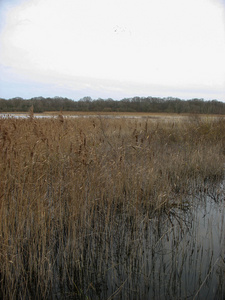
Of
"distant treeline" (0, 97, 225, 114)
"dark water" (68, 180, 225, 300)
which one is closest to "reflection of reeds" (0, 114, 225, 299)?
"dark water" (68, 180, 225, 300)

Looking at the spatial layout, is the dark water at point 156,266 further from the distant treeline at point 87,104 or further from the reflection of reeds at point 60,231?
the distant treeline at point 87,104

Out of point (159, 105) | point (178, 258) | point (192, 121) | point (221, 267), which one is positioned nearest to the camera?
point (221, 267)

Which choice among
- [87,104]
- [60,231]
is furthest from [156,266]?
[87,104]

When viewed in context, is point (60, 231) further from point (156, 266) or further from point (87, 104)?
point (87, 104)

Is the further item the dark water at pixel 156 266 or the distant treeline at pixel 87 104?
the distant treeline at pixel 87 104

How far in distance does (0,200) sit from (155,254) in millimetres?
1753

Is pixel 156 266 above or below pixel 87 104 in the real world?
below

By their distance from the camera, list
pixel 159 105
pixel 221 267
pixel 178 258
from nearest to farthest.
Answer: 1. pixel 221 267
2. pixel 178 258
3. pixel 159 105

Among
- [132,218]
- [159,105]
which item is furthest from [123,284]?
[159,105]

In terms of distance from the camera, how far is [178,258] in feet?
8.79

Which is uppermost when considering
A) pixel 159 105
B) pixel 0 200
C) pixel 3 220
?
pixel 159 105

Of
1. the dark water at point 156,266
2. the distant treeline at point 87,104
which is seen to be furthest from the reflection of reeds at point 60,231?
the distant treeline at point 87,104

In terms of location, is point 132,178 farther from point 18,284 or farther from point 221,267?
point 18,284

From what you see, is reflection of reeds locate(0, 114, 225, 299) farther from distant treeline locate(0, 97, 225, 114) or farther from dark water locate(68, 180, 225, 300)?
distant treeline locate(0, 97, 225, 114)
